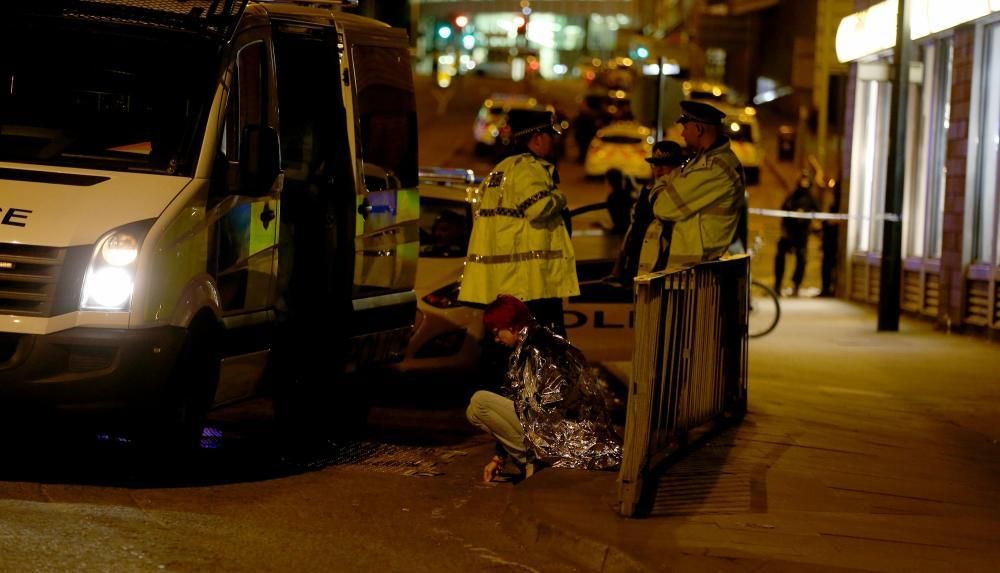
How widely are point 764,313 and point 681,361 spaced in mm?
8885

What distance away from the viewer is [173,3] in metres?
8.73

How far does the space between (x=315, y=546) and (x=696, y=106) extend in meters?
4.23

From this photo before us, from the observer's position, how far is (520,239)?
9.29 metres

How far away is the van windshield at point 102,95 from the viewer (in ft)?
26.9

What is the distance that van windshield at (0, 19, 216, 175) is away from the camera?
26.9ft

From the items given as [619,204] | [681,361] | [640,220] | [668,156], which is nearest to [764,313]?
[619,204]

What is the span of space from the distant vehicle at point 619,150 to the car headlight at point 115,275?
3193 cm

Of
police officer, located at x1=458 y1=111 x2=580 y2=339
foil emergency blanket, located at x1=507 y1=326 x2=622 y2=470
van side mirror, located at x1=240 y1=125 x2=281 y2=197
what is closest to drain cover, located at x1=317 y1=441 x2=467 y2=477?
foil emergency blanket, located at x1=507 y1=326 x2=622 y2=470

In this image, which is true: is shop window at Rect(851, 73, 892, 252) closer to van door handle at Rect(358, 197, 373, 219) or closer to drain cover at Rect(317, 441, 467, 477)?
van door handle at Rect(358, 197, 373, 219)

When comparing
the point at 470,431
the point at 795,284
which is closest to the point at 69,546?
the point at 470,431

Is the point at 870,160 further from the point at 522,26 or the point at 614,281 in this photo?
the point at 522,26

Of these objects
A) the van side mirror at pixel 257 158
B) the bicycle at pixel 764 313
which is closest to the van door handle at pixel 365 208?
the van side mirror at pixel 257 158

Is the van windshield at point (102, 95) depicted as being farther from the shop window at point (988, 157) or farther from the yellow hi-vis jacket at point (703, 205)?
the shop window at point (988, 157)

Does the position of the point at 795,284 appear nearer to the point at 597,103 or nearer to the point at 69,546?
the point at 69,546
